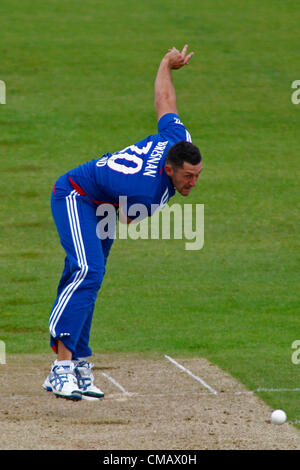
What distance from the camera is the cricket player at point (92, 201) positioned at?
24.2 ft

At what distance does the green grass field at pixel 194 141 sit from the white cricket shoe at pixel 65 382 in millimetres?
1805

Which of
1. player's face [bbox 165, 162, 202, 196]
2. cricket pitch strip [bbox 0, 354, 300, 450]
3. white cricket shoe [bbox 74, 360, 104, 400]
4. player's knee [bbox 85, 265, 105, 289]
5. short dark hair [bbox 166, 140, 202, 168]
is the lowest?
cricket pitch strip [bbox 0, 354, 300, 450]

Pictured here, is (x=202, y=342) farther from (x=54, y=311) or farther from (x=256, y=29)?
(x=256, y=29)

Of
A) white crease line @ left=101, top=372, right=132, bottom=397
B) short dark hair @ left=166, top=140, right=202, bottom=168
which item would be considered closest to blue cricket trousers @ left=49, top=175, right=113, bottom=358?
short dark hair @ left=166, top=140, right=202, bottom=168

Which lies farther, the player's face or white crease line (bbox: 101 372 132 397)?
white crease line (bbox: 101 372 132 397)

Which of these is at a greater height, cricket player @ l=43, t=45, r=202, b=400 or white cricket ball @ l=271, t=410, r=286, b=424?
cricket player @ l=43, t=45, r=202, b=400

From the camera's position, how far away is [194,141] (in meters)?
20.4

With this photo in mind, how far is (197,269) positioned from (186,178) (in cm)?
657

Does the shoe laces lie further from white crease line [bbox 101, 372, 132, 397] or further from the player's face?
the player's face

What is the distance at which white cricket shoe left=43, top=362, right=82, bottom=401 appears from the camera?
292 inches

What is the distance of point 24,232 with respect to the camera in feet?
52.4

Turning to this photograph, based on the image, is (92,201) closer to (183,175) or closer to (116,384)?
(183,175)

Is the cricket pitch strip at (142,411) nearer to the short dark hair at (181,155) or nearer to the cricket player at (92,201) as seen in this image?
the cricket player at (92,201)

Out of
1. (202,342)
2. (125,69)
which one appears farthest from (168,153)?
(125,69)
